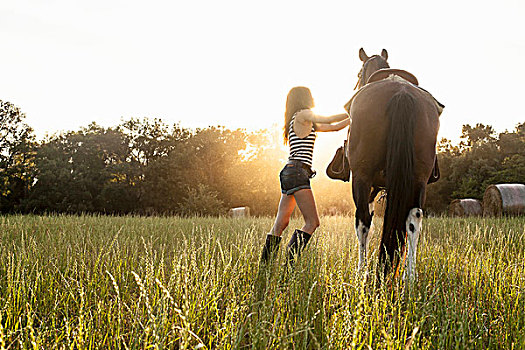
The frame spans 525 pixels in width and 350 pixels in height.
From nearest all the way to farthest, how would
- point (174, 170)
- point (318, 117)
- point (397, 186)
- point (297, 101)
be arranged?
point (397, 186) < point (318, 117) < point (297, 101) < point (174, 170)

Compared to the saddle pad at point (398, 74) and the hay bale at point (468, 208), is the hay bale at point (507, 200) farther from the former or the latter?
the saddle pad at point (398, 74)

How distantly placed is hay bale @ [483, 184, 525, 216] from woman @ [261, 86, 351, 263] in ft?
39.5

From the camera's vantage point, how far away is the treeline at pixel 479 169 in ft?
66.5

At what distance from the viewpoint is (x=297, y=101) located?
4074 millimetres

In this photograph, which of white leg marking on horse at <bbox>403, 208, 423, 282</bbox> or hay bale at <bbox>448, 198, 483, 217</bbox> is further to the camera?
hay bale at <bbox>448, 198, 483, 217</bbox>

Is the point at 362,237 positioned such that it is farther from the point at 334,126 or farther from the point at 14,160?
the point at 14,160

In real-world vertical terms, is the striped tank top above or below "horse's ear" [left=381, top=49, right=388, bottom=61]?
below

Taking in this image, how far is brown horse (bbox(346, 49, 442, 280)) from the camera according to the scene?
3031mm

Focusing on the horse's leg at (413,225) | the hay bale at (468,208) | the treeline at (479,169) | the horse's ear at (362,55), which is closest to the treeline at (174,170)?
the treeline at (479,169)

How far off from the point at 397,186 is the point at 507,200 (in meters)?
12.9

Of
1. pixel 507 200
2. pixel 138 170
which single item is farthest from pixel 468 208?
pixel 138 170

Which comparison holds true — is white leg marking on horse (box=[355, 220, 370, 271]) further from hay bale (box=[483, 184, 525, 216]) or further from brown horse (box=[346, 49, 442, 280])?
hay bale (box=[483, 184, 525, 216])

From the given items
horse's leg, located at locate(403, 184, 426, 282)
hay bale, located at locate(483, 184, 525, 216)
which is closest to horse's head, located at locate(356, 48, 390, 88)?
horse's leg, located at locate(403, 184, 426, 282)

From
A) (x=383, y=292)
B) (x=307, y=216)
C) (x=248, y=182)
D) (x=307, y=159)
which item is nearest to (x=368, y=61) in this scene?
(x=307, y=159)
